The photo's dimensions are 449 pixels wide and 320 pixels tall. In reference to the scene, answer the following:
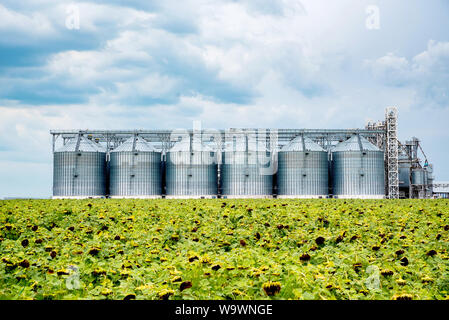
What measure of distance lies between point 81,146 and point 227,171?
19.4 metres

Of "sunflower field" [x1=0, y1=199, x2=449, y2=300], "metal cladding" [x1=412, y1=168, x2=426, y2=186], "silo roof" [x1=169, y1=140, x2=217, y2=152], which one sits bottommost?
"sunflower field" [x1=0, y1=199, x2=449, y2=300]

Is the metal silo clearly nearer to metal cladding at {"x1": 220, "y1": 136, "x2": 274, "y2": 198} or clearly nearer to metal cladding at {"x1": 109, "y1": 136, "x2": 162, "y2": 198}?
metal cladding at {"x1": 220, "y1": 136, "x2": 274, "y2": 198}

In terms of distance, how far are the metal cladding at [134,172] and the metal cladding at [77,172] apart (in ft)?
7.03

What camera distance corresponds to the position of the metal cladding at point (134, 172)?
2103 inches

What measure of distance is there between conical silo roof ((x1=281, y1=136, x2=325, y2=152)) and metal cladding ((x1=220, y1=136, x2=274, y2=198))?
3046 millimetres

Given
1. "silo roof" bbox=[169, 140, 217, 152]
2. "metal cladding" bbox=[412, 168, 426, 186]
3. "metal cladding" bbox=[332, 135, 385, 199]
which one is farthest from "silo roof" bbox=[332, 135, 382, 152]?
"silo roof" bbox=[169, 140, 217, 152]

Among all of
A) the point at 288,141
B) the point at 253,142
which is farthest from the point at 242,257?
the point at 288,141

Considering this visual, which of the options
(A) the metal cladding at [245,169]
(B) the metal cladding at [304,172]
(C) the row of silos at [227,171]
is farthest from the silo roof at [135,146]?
(B) the metal cladding at [304,172]

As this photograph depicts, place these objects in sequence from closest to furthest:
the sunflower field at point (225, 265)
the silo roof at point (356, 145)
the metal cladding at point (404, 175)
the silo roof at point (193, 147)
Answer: the sunflower field at point (225, 265) → the silo roof at point (193, 147) → the silo roof at point (356, 145) → the metal cladding at point (404, 175)

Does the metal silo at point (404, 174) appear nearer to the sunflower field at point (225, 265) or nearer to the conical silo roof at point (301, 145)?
the conical silo roof at point (301, 145)

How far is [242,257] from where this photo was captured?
588 centimetres

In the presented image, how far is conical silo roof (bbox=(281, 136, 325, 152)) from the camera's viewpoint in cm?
5366

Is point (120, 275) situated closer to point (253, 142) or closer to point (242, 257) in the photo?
point (242, 257)

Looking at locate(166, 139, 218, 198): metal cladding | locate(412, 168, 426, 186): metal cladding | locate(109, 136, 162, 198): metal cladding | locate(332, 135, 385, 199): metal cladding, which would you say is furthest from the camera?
locate(412, 168, 426, 186): metal cladding
